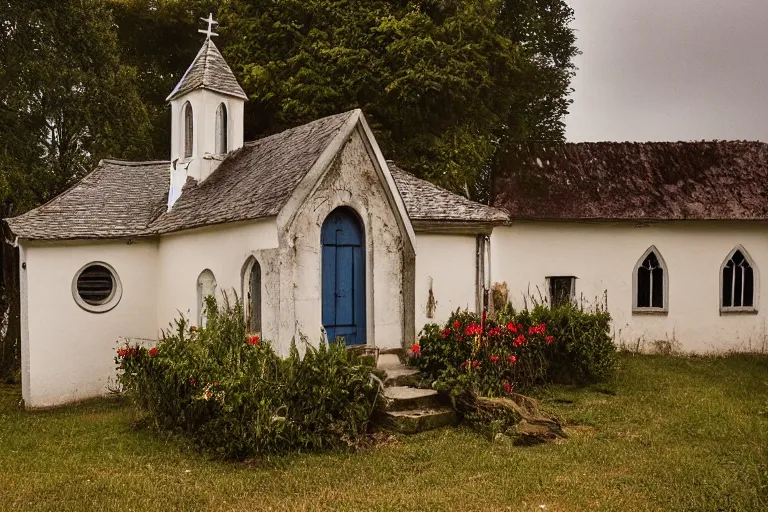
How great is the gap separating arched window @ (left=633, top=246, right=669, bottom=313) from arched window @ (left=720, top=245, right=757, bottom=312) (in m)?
1.72

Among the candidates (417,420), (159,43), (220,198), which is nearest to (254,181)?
(220,198)

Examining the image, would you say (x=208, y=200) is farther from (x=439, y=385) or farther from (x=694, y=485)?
(x=694, y=485)

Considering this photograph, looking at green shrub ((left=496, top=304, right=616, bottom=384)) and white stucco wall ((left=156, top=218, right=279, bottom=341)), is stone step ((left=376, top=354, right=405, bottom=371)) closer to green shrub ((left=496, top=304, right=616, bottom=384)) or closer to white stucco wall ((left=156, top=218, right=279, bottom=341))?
white stucco wall ((left=156, top=218, right=279, bottom=341))

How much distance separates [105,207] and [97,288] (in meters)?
2.05

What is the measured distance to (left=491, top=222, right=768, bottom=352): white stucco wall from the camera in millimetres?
19281

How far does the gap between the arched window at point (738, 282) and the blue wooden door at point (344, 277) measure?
486 inches

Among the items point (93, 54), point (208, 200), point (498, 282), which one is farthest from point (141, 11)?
point (498, 282)

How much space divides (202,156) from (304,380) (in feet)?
26.5

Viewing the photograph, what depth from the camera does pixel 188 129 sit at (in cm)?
1673

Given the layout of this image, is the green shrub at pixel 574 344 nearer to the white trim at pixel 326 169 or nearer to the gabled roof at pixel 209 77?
the white trim at pixel 326 169

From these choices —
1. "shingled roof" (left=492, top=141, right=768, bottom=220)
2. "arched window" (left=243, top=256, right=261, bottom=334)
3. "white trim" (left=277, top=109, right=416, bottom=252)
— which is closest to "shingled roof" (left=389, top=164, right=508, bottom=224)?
"white trim" (left=277, top=109, right=416, bottom=252)

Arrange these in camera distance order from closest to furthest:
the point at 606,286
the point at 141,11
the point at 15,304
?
the point at 15,304, the point at 606,286, the point at 141,11

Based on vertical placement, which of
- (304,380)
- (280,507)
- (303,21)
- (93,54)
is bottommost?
(280,507)

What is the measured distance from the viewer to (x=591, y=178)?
20.1 m
